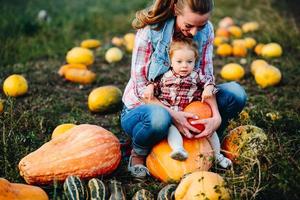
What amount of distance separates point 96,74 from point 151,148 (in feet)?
9.93

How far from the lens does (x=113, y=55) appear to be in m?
7.79

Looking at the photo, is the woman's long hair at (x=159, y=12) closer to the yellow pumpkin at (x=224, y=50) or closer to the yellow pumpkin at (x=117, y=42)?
the yellow pumpkin at (x=224, y=50)

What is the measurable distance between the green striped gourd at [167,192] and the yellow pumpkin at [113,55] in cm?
409

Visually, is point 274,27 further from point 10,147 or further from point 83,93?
point 10,147

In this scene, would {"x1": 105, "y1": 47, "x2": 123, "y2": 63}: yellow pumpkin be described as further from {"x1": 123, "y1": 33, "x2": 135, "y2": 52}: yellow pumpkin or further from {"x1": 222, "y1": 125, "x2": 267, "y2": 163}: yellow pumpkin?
{"x1": 222, "y1": 125, "x2": 267, "y2": 163}: yellow pumpkin

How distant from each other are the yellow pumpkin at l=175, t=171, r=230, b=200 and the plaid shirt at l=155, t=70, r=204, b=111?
2.81ft

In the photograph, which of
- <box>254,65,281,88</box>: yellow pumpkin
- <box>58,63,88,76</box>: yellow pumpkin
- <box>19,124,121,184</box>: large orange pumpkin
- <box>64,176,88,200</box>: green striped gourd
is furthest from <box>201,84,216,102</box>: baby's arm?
<box>58,63,88,76</box>: yellow pumpkin

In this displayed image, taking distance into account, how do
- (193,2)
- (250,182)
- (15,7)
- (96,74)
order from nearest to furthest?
(250,182) → (193,2) → (96,74) → (15,7)

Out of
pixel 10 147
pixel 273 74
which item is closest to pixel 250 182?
pixel 10 147

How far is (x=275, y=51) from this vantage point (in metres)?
7.80

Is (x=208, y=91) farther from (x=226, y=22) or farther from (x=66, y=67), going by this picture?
(x=226, y=22)

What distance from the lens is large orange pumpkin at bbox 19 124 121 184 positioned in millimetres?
4059

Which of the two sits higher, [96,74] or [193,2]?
[193,2]

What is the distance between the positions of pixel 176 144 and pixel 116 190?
597mm
